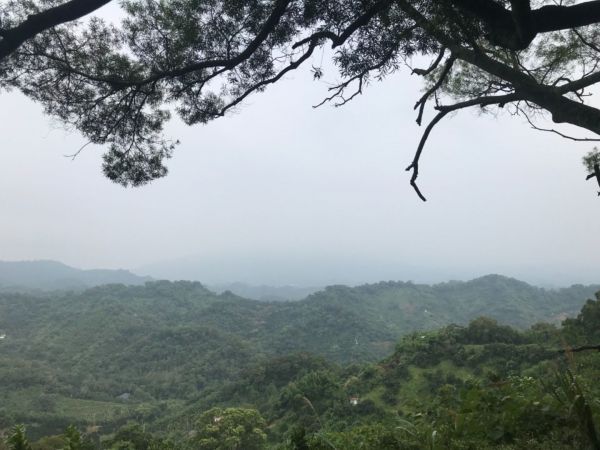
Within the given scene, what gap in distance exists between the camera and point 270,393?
42.2 m

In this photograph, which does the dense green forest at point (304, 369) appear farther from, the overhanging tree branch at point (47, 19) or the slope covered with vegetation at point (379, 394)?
the overhanging tree branch at point (47, 19)

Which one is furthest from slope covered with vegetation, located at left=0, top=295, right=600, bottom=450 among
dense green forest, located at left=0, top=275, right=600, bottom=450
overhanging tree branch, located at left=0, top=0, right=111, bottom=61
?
overhanging tree branch, located at left=0, top=0, right=111, bottom=61

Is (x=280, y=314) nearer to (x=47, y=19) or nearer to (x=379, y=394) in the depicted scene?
(x=379, y=394)

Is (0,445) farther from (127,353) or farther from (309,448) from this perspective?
(127,353)

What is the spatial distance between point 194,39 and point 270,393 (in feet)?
140

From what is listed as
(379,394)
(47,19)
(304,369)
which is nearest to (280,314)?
(304,369)

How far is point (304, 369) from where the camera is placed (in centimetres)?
4281

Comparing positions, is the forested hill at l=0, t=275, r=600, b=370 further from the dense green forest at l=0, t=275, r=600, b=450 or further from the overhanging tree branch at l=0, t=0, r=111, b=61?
the overhanging tree branch at l=0, t=0, r=111, b=61

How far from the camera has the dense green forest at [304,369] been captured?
2.89 m

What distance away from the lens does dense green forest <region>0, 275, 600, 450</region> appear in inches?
114

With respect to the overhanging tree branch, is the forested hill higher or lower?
lower

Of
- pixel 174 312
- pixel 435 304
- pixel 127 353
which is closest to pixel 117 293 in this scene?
pixel 174 312

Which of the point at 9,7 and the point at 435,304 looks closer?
the point at 9,7

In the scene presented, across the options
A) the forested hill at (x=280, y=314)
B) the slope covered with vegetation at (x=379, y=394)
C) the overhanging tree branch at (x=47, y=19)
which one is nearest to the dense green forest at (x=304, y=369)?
the slope covered with vegetation at (x=379, y=394)
